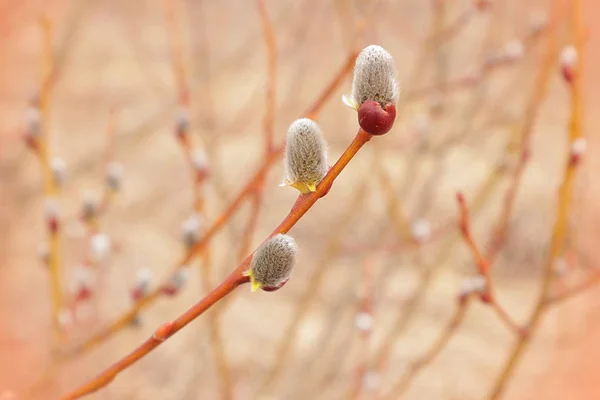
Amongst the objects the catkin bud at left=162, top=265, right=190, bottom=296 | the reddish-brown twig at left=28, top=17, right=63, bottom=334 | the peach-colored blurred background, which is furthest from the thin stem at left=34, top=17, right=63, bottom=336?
the peach-colored blurred background

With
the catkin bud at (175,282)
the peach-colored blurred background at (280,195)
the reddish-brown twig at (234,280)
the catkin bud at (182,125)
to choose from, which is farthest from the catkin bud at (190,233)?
the peach-colored blurred background at (280,195)

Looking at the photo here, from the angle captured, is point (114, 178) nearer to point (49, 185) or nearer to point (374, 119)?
point (49, 185)

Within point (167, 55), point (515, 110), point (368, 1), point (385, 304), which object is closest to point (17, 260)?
point (167, 55)

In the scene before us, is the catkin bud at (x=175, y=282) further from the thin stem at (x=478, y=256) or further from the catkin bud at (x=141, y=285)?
the thin stem at (x=478, y=256)

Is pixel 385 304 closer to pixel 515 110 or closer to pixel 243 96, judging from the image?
pixel 515 110

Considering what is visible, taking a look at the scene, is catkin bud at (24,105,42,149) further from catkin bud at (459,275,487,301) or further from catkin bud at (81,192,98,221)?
catkin bud at (459,275,487,301)

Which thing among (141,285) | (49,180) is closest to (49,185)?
(49,180)
